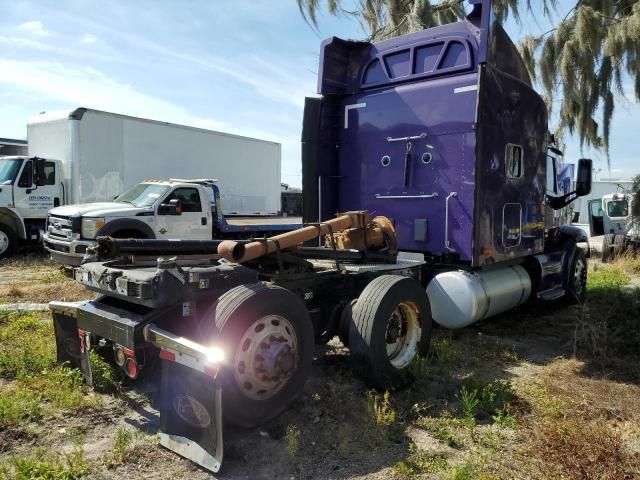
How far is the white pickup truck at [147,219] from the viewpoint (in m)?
10.2

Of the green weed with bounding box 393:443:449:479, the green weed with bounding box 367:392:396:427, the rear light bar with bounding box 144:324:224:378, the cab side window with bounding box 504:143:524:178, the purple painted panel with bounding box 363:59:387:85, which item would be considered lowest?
the green weed with bounding box 393:443:449:479

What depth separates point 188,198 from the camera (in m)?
11.8

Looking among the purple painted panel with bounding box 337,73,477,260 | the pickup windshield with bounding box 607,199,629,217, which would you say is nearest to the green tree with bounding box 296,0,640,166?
the pickup windshield with bounding box 607,199,629,217

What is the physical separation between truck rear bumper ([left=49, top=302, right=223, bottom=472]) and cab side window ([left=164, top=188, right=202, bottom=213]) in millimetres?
8095

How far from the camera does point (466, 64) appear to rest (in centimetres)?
604

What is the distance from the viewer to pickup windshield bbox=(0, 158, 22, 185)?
13.3 metres

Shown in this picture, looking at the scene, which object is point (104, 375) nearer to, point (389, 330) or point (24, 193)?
point (389, 330)

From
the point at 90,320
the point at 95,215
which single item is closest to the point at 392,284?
the point at 90,320

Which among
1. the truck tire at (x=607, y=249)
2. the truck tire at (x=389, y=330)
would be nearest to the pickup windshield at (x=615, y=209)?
the truck tire at (x=607, y=249)

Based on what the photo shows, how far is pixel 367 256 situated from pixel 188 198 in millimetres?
7100

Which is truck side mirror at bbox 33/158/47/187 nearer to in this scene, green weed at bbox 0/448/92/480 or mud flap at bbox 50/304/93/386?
mud flap at bbox 50/304/93/386

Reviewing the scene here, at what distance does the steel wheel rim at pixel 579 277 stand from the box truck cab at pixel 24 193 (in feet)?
38.9

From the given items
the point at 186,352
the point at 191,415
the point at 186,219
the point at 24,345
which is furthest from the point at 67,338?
the point at 186,219

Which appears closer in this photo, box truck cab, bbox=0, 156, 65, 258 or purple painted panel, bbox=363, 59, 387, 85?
purple painted panel, bbox=363, 59, 387, 85
